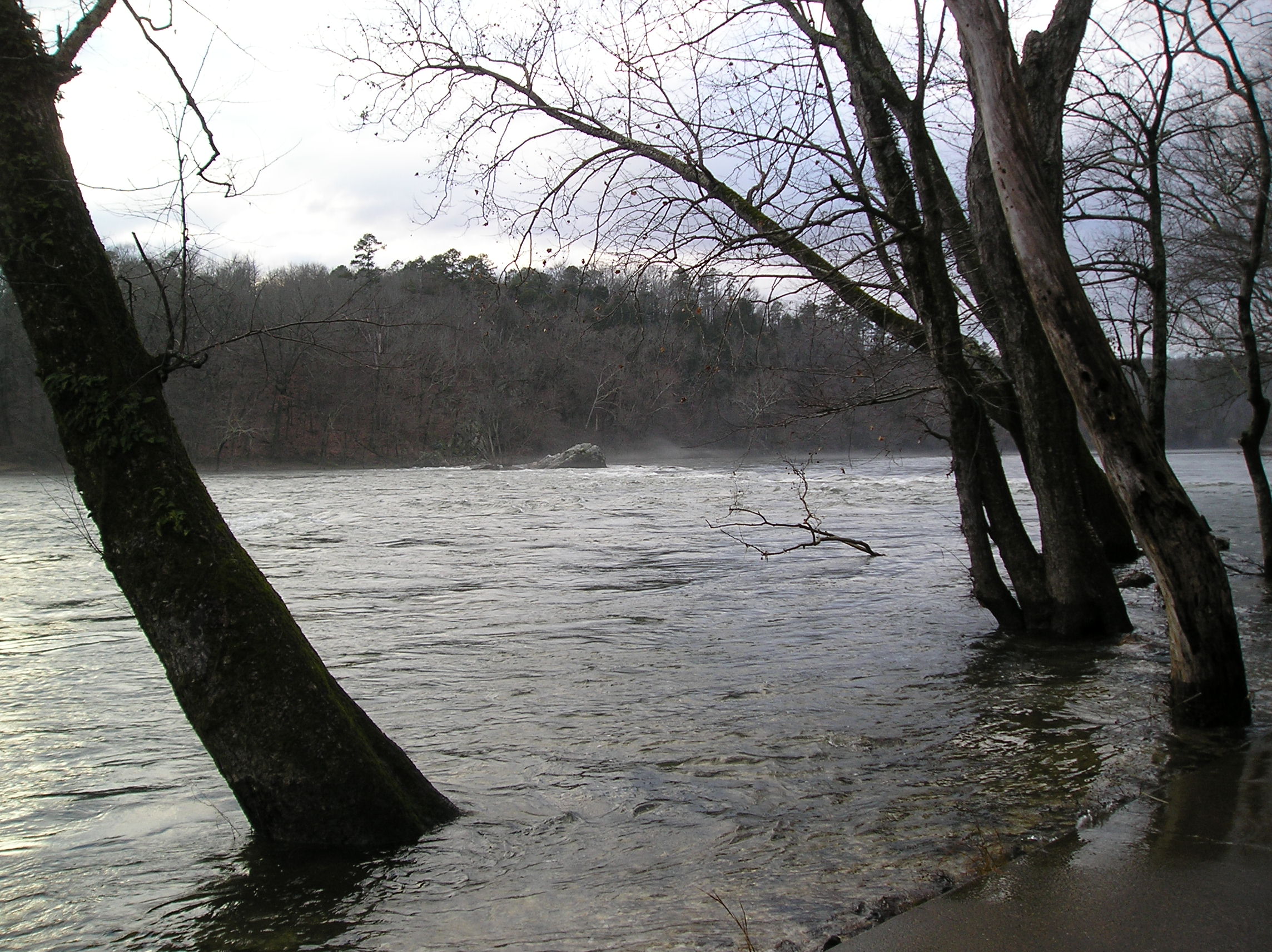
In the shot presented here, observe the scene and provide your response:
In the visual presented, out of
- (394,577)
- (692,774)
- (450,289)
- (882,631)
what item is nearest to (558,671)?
(692,774)

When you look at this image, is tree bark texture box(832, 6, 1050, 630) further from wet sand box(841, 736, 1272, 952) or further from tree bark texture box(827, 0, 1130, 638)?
wet sand box(841, 736, 1272, 952)

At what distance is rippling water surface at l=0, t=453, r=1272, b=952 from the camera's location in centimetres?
412

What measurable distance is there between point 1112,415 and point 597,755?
393cm

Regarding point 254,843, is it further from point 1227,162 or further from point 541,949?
point 1227,162

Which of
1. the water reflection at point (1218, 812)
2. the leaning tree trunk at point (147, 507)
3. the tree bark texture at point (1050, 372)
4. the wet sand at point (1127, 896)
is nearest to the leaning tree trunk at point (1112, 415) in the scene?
the water reflection at point (1218, 812)

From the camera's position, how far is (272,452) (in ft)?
205

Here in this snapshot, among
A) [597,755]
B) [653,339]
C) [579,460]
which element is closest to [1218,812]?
[597,755]

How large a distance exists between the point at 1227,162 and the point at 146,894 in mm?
14671

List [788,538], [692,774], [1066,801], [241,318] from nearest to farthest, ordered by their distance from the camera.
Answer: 1. [1066,801]
2. [692,774]
3. [241,318]
4. [788,538]

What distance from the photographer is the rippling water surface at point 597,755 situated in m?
4.12

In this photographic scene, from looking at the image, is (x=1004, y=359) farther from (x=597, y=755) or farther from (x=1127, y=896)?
(x=1127, y=896)

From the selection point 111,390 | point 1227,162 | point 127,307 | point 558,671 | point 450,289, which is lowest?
point 558,671

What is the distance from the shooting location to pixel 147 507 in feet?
13.7

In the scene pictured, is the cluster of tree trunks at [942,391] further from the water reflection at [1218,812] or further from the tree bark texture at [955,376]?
the water reflection at [1218,812]
